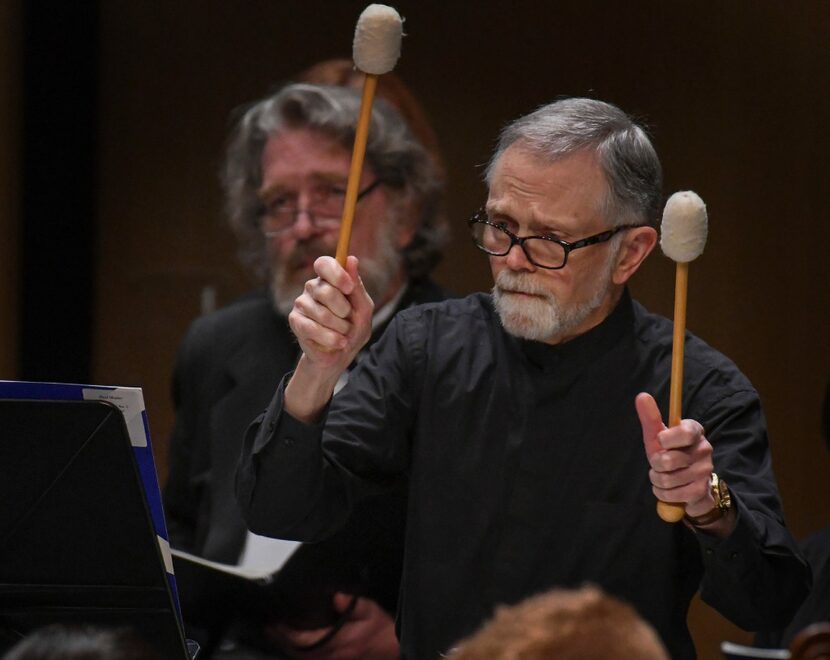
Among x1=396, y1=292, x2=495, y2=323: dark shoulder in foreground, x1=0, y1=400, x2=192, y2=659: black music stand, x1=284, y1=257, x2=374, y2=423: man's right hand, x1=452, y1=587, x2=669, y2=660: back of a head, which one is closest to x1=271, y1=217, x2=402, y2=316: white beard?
x1=396, y1=292, x2=495, y2=323: dark shoulder in foreground

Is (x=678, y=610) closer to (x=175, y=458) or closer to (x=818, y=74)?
(x=175, y=458)

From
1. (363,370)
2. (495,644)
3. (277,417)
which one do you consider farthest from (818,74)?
(495,644)

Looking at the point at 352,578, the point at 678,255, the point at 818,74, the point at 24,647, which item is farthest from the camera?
the point at 818,74

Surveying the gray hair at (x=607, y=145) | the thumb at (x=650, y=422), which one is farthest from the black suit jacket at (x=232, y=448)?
the thumb at (x=650, y=422)

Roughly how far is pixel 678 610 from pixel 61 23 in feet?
8.31

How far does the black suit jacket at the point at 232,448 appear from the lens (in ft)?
8.19

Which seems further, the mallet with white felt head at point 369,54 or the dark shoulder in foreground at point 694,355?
the dark shoulder in foreground at point 694,355

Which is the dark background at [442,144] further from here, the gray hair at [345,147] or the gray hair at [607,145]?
the gray hair at [607,145]

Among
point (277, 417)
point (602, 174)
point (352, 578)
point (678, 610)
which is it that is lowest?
point (352, 578)

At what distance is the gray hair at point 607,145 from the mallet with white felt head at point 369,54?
31 centimetres

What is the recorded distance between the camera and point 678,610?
199 centimetres

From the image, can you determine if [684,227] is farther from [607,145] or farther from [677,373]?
[607,145]

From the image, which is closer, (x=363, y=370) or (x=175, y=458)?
(x=363, y=370)

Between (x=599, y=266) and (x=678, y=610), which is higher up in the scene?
(x=599, y=266)
